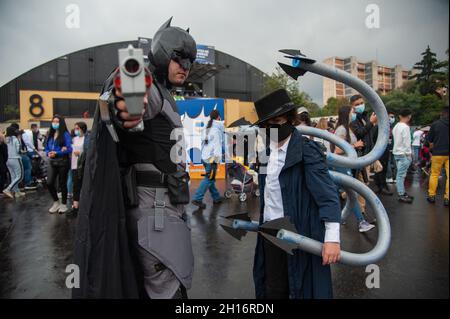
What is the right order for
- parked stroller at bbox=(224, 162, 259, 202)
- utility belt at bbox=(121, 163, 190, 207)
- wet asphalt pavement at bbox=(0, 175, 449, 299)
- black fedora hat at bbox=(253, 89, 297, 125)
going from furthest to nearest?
parked stroller at bbox=(224, 162, 259, 202)
wet asphalt pavement at bbox=(0, 175, 449, 299)
black fedora hat at bbox=(253, 89, 297, 125)
utility belt at bbox=(121, 163, 190, 207)

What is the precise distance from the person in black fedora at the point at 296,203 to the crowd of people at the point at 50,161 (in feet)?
5.08

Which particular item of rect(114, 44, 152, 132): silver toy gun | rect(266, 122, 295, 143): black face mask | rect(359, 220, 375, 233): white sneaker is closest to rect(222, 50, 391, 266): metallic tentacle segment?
rect(266, 122, 295, 143): black face mask

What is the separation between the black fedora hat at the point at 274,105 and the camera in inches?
76.6

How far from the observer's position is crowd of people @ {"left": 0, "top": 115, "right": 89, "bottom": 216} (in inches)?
228

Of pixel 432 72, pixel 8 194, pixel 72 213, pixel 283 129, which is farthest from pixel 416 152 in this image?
pixel 8 194

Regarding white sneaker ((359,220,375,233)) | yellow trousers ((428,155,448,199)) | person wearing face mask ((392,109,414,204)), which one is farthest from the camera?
person wearing face mask ((392,109,414,204))

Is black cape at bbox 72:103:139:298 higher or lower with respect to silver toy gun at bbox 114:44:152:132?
lower

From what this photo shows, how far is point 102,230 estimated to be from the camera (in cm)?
149

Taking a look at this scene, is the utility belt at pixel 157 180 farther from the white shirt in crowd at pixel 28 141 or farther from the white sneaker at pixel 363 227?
the white shirt in crowd at pixel 28 141

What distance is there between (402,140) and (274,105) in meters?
5.93

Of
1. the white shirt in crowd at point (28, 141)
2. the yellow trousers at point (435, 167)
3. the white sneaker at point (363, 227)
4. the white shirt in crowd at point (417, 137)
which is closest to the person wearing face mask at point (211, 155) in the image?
the white sneaker at point (363, 227)

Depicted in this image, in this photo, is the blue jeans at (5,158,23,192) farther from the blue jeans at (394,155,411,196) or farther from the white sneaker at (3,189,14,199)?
the blue jeans at (394,155,411,196)

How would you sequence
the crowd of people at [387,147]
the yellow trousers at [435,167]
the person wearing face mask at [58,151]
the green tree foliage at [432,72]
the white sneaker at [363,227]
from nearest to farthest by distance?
the green tree foliage at [432,72] < the white sneaker at [363,227] < the crowd of people at [387,147] < the yellow trousers at [435,167] < the person wearing face mask at [58,151]
